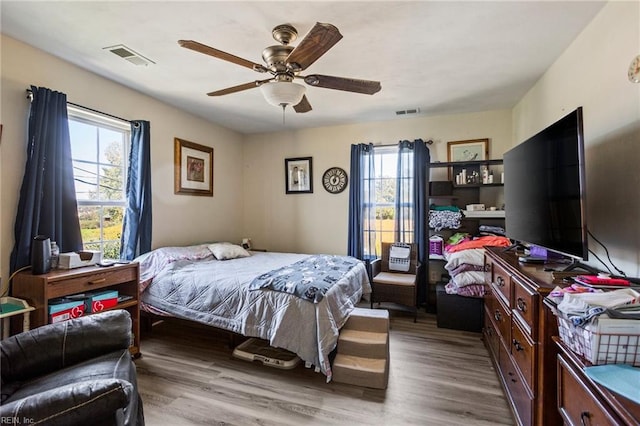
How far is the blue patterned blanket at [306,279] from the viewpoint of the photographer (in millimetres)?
2336

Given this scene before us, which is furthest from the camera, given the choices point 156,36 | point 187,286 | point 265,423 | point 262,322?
point 187,286

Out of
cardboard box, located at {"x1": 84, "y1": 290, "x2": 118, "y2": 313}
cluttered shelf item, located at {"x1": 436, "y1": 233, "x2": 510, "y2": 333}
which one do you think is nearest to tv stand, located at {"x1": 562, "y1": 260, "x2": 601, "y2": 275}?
cluttered shelf item, located at {"x1": 436, "y1": 233, "x2": 510, "y2": 333}

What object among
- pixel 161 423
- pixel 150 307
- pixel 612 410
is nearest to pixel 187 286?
pixel 150 307

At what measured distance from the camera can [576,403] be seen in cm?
108

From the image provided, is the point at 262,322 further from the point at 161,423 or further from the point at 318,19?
the point at 318,19

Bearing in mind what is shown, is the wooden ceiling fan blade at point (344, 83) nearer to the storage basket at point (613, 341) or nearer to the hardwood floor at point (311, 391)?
the storage basket at point (613, 341)

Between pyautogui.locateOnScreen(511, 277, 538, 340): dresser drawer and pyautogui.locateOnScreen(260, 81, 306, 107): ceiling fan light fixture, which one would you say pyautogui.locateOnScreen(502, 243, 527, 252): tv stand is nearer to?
pyautogui.locateOnScreen(511, 277, 538, 340): dresser drawer

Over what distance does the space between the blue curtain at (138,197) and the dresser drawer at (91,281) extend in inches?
23.9

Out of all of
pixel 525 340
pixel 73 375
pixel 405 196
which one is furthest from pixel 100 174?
pixel 525 340

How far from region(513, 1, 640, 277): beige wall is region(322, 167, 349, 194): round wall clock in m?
2.77

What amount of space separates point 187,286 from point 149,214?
1031 millimetres

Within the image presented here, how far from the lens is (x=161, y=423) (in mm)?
1840

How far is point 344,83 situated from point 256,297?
182cm

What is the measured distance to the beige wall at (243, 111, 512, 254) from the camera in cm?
402
